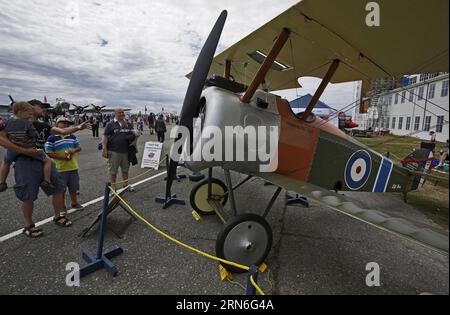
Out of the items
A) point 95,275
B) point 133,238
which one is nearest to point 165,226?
point 133,238

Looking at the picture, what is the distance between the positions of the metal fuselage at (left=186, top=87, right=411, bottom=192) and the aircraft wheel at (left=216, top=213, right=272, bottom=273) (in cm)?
54

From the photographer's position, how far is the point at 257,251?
249 cm

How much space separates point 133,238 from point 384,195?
18.2 ft

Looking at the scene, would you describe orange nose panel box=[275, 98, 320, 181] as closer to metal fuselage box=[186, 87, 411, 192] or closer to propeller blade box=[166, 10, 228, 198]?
metal fuselage box=[186, 87, 411, 192]

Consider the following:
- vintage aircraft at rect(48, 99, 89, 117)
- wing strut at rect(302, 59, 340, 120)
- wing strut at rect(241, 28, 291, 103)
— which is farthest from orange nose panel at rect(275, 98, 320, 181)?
vintage aircraft at rect(48, 99, 89, 117)

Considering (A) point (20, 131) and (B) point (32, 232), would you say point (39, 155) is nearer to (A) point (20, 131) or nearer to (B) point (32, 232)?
(A) point (20, 131)

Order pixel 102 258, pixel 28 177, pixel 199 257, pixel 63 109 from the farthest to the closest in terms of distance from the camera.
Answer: pixel 63 109
pixel 28 177
pixel 199 257
pixel 102 258

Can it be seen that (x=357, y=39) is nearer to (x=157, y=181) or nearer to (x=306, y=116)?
(x=306, y=116)

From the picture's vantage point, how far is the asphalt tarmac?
219 cm

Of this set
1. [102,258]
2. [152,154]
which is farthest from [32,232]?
[152,154]

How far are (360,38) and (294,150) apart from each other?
55.3 inches

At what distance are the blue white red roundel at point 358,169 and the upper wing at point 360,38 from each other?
119 centimetres

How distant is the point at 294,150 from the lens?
2.96 m

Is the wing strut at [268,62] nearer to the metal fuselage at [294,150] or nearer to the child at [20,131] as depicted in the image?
the metal fuselage at [294,150]
